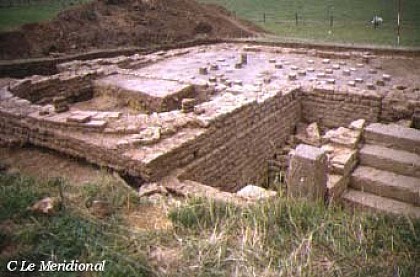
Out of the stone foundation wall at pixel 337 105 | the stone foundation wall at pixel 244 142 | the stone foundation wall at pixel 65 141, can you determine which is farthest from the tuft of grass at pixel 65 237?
the stone foundation wall at pixel 337 105

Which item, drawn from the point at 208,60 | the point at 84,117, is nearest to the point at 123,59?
the point at 208,60

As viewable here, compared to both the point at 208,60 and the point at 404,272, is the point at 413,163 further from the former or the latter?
the point at 208,60

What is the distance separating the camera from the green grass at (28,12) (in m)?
16.5

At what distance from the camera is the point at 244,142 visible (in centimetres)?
753

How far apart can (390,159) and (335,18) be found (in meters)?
17.6

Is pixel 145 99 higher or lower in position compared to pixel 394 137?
higher

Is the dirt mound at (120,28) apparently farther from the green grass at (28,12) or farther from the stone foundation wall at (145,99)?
the stone foundation wall at (145,99)

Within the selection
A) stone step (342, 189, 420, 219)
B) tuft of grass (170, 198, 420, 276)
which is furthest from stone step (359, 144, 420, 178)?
tuft of grass (170, 198, 420, 276)

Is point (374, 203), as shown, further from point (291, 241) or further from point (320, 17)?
point (320, 17)

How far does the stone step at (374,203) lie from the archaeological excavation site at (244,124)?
0.05 ft

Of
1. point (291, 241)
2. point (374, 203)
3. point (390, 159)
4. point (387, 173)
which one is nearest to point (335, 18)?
point (390, 159)

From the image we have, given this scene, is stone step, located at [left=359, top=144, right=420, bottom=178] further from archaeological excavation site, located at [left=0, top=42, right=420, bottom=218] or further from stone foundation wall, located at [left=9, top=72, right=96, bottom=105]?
stone foundation wall, located at [left=9, top=72, right=96, bottom=105]

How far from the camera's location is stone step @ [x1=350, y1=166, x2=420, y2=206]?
5.73 metres

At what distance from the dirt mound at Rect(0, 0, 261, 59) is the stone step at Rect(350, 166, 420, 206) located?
39.7ft
